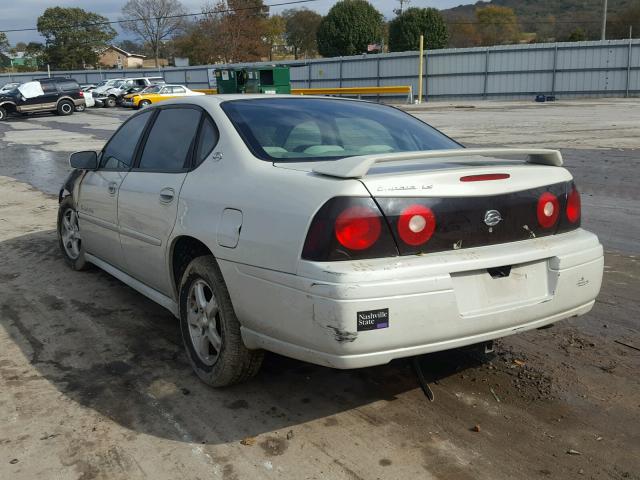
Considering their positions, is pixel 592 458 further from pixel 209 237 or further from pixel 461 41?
pixel 461 41

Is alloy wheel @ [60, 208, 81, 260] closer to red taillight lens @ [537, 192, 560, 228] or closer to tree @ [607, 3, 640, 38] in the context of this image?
red taillight lens @ [537, 192, 560, 228]

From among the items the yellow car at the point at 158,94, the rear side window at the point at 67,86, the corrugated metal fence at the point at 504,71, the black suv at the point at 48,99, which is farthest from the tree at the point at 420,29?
the black suv at the point at 48,99

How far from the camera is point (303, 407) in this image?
10.6 feet

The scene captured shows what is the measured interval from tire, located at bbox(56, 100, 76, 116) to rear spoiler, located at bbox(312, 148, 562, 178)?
113ft

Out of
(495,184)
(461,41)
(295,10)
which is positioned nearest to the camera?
(495,184)

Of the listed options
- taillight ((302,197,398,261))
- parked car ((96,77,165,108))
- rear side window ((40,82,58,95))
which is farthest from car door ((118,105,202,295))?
parked car ((96,77,165,108))

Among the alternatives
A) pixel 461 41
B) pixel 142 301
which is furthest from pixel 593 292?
pixel 461 41

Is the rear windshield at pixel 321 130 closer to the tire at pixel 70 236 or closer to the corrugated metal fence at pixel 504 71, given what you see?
the tire at pixel 70 236

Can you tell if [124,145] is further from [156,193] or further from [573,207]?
[573,207]

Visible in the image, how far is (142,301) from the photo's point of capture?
16.2 ft

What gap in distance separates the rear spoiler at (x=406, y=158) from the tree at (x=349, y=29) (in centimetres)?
5727

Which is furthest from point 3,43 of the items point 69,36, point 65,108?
point 65,108

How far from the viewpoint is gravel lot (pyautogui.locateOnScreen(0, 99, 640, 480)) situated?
274 centimetres

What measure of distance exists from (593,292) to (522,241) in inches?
22.3
